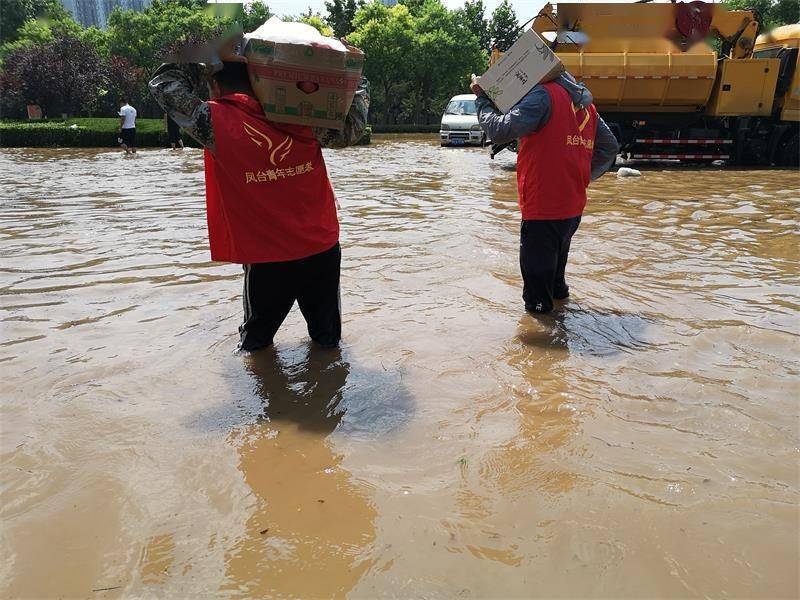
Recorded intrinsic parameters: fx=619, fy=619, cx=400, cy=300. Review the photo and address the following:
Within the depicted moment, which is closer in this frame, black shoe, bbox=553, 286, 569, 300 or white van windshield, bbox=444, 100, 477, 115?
black shoe, bbox=553, 286, 569, 300

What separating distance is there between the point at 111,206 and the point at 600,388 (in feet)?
25.0

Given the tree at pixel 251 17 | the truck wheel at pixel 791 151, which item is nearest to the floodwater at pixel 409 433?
the tree at pixel 251 17

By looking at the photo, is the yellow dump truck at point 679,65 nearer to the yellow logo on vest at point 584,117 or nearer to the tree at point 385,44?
the yellow logo on vest at point 584,117

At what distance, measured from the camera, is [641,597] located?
175 cm

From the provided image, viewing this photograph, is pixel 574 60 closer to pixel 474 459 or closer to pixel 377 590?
pixel 474 459

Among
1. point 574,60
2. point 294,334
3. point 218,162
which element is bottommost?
point 294,334

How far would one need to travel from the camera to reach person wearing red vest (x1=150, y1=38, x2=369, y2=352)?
2840 mm

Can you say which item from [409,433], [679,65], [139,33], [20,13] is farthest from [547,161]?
[20,13]

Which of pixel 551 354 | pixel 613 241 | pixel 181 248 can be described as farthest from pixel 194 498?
pixel 613 241

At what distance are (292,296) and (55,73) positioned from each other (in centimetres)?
3349

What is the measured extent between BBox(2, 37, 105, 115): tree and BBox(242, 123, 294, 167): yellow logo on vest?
109ft

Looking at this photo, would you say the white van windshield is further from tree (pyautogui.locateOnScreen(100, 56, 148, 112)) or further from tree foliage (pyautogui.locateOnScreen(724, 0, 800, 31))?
tree foliage (pyautogui.locateOnScreen(724, 0, 800, 31))

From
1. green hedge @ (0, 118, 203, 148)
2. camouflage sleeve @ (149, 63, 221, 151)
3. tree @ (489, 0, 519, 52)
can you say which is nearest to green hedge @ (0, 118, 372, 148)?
green hedge @ (0, 118, 203, 148)

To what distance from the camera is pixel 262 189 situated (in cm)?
296
